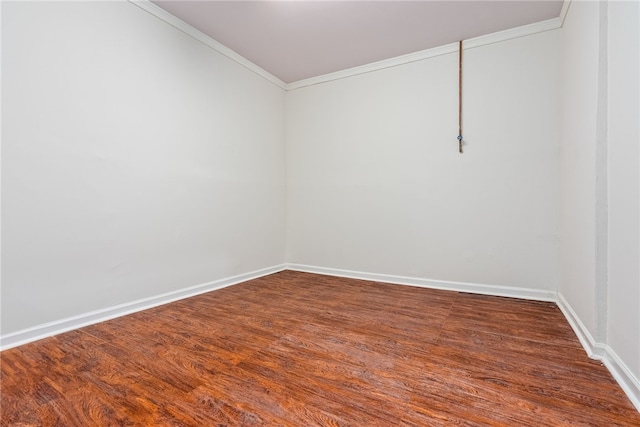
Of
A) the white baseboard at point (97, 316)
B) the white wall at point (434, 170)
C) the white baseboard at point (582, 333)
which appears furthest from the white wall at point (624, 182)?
the white baseboard at point (97, 316)

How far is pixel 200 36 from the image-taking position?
2920mm

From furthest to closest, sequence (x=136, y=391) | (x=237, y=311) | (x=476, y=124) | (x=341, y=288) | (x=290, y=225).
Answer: (x=290, y=225)
(x=341, y=288)
(x=476, y=124)
(x=237, y=311)
(x=136, y=391)

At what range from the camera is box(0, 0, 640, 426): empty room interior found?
53.6 inches

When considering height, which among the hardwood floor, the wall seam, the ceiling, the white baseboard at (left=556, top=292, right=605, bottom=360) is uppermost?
the ceiling

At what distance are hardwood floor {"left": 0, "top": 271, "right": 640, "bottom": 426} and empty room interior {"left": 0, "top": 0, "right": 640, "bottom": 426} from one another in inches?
0.6

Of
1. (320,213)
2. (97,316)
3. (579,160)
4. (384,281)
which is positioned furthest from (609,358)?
(97,316)

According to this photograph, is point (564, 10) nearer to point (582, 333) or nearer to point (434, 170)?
point (434, 170)

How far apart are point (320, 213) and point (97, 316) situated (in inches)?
101

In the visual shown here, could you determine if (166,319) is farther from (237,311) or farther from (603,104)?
(603,104)

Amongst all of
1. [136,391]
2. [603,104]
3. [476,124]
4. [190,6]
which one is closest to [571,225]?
[603,104]

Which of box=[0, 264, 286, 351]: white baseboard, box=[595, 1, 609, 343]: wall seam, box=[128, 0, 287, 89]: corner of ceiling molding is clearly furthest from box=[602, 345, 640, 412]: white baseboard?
box=[128, 0, 287, 89]: corner of ceiling molding

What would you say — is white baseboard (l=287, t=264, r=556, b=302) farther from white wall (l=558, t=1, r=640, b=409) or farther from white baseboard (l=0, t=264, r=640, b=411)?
white wall (l=558, t=1, r=640, b=409)

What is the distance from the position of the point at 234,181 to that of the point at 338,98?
1.74 metres

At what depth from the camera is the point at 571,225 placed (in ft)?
7.29
